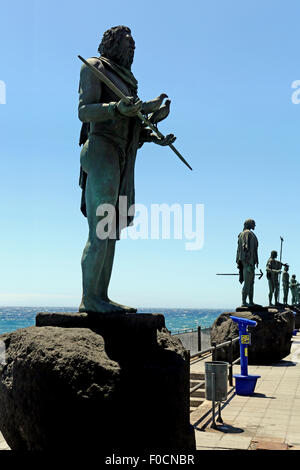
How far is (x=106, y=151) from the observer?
162 inches

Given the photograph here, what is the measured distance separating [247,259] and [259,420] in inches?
266

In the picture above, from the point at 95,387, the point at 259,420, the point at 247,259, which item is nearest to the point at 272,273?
the point at 247,259

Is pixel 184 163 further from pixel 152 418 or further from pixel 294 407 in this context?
pixel 294 407

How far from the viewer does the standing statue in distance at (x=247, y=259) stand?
12895mm

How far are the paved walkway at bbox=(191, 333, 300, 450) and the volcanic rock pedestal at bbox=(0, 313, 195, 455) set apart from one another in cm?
188

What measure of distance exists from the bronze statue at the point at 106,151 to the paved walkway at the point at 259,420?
2.46m

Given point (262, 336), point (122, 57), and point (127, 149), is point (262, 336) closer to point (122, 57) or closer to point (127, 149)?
point (127, 149)

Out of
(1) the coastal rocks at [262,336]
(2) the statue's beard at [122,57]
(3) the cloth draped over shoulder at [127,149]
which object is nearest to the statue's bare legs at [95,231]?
(3) the cloth draped over shoulder at [127,149]

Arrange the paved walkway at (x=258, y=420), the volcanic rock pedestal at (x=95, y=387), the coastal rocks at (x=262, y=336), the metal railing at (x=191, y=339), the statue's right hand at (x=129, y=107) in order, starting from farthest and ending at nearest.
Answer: the metal railing at (x=191, y=339) → the coastal rocks at (x=262, y=336) → the paved walkway at (x=258, y=420) → the statue's right hand at (x=129, y=107) → the volcanic rock pedestal at (x=95, y=387)

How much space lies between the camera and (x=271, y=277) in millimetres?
20500

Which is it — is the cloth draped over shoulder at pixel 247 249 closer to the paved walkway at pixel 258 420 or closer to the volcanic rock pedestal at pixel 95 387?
the paved walkway at pixel 258 420

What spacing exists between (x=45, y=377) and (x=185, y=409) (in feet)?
3.76

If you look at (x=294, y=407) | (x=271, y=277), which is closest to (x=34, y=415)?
(x=294, y=407)
